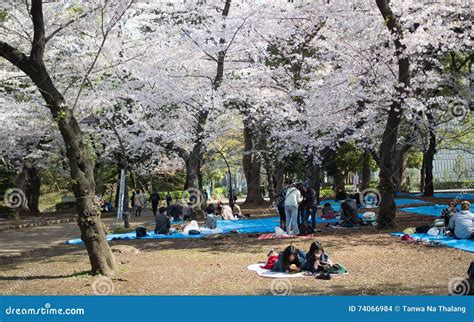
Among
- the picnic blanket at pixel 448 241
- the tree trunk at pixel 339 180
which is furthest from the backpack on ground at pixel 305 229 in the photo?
the tree trunk at pixel 339 180

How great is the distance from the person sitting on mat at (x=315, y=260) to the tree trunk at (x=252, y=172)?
2040 centimetres

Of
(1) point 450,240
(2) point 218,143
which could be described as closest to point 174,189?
(2) point 218,143

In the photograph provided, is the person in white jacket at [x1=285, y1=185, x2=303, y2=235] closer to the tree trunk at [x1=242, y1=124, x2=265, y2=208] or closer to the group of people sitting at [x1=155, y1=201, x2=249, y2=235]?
the group of people sitting at [x1=155, y1=201, x2=249, y2=235]

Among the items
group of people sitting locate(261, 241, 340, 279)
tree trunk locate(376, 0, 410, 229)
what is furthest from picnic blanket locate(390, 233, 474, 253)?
group of people sitting locate(261, 241, 340, 279)

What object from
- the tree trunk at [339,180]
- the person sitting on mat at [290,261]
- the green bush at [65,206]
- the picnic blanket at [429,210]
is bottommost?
the green bush at [65,206]

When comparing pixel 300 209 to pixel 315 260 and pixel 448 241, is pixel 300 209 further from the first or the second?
pixel 315 260

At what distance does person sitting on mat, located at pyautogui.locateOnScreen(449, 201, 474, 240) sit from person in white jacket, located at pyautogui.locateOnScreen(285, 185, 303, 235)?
3.91 meters

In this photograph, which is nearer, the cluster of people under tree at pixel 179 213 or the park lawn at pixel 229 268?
the park lawn at pixel 229 268

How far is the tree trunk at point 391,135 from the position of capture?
13.7 m

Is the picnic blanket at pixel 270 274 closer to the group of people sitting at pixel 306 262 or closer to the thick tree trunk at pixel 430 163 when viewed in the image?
the group of people sitting at pixel 306 262

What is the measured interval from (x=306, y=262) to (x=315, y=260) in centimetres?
20

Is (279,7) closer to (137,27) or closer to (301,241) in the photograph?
(137,27)

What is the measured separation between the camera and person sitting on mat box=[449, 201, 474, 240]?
11.4 m

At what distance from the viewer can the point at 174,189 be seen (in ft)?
133
